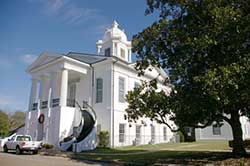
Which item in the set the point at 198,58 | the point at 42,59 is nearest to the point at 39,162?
the point at 198,58

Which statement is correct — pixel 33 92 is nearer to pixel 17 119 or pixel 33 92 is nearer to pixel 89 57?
pixel 89 57

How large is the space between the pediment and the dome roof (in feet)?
30.4

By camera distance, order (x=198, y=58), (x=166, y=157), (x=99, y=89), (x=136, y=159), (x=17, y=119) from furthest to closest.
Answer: (x=17, y=119), (x=99, y=89), (x=166, y=157), (x=136, y=159), (x=198, y=58)

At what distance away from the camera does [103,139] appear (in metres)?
24.2

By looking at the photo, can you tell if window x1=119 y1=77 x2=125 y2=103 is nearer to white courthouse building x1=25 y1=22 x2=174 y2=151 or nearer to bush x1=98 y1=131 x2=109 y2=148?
white courthouse building x1=25 y1=22 x2=174 y2=151

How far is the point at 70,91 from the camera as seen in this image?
99.0ft

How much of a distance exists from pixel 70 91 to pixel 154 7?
1825cm

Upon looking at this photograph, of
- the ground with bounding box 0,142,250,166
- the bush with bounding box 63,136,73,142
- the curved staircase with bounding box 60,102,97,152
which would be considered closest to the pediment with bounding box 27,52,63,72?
the curved staircase with bounding box 60,102,97,152

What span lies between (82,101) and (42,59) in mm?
7214

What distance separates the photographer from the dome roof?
34.5 meters

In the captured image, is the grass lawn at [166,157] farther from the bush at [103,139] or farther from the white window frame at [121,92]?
the white window frame at [121,92]

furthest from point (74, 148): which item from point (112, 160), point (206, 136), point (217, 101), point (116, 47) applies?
point (206, 136)

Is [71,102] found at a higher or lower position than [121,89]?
lower

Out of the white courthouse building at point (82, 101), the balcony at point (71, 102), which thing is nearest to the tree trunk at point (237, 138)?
the white courthouse building at point (82, 101)
